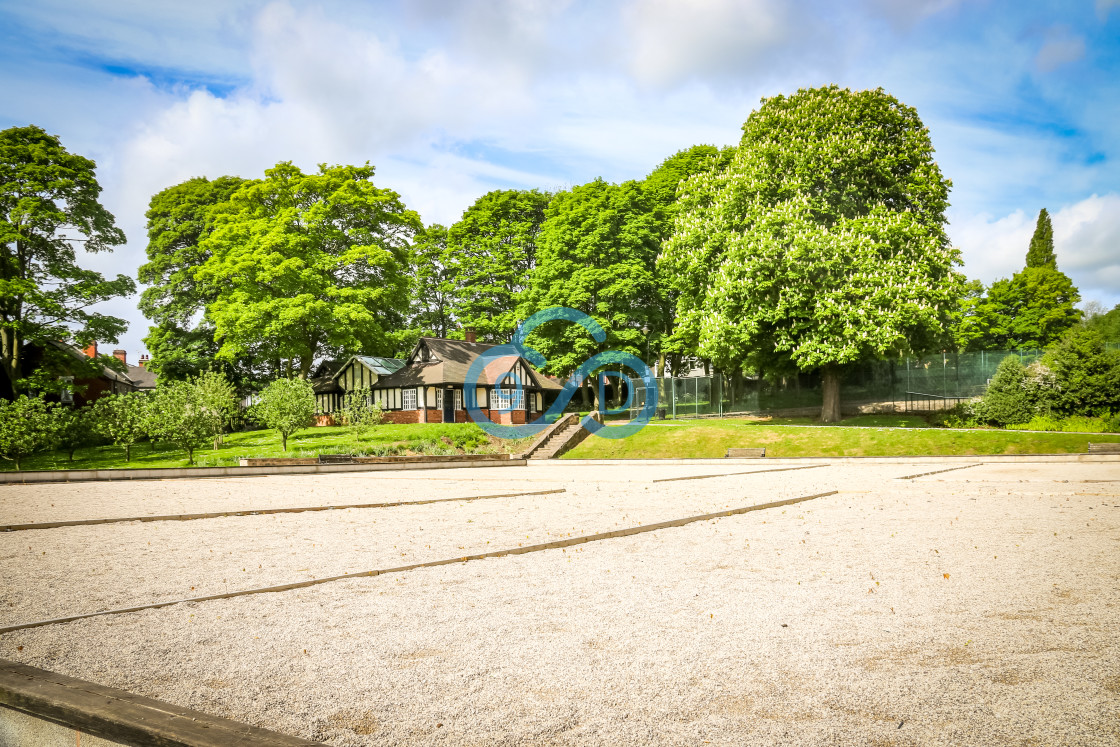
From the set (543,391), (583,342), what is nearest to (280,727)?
(583,342)

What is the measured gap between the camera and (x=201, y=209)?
49.4m

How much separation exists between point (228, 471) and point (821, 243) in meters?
24.1

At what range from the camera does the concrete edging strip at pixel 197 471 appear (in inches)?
740

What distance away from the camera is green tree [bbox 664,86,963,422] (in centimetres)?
2739

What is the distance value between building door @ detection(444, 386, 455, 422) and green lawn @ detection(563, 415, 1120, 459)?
46.5 feet

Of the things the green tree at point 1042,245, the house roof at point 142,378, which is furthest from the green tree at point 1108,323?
the house roof at point 142,378

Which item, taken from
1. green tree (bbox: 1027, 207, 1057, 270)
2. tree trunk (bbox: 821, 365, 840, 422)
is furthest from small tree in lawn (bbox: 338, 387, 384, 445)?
green tree (bbox: 1027, 207, 1057, 270)

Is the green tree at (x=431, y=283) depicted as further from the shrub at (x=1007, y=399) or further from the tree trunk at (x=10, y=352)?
the shrub at (x=1007, y=399)

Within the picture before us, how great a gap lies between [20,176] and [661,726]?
42.1 m

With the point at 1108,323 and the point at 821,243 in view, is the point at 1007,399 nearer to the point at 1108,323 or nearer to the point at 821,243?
the point at 821,243

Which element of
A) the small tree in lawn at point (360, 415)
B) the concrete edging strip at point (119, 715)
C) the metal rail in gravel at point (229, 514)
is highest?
the small tree in lawn at point (360, 415)

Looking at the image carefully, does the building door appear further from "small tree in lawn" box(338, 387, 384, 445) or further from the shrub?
the shrub

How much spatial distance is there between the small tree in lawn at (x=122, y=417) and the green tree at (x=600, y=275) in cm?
2210

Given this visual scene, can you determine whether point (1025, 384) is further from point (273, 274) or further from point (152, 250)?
point (152, 250)
